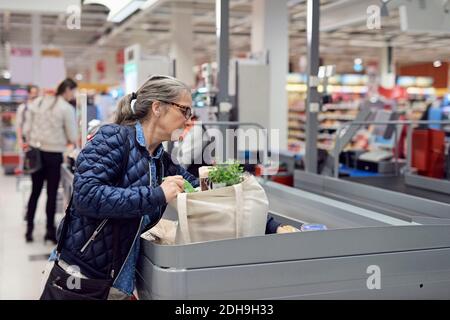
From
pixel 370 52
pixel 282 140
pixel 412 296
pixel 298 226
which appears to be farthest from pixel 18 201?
pixel 370 52

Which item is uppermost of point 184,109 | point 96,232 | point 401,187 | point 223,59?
point 223,59

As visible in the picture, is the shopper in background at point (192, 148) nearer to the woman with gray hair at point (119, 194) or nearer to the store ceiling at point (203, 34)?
the woman with gray hair at point (119, 194)

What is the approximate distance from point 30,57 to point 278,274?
1470 centimetres

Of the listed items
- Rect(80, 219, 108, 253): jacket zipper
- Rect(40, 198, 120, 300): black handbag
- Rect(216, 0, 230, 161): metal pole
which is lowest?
Rect(40, 198, 120, 300): black handbag

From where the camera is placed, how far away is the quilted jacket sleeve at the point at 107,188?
186 cm

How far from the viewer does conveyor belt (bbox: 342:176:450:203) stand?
437 centimetres

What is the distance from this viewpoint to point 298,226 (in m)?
2.64

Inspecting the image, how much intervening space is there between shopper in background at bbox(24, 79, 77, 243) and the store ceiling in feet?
23.0

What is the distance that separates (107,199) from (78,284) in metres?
0.38

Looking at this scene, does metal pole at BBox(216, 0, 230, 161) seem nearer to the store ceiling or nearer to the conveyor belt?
the conveyor belt

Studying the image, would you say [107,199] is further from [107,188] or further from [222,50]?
[222,50]

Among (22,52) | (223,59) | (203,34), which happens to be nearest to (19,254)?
(223,59)

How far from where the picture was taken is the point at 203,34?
21906mm

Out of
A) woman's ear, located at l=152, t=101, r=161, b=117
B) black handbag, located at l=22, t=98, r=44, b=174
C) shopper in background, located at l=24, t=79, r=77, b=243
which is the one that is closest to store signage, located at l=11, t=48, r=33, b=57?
shopper in background, located at l=24, t=79, r=77, b=243
